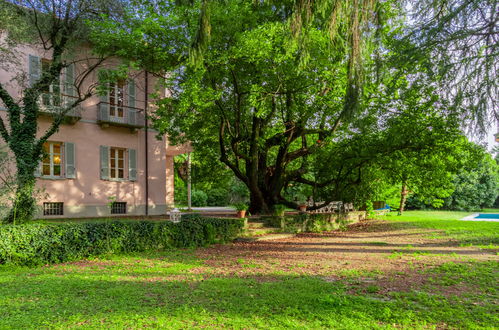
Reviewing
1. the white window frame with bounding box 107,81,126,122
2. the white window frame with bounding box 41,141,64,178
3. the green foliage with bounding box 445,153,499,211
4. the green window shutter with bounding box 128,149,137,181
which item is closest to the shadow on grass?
the white window frame with bounding box 41,141,64,178

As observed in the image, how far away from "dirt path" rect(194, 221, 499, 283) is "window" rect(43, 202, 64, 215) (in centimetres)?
772

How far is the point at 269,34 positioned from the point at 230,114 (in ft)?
14.2

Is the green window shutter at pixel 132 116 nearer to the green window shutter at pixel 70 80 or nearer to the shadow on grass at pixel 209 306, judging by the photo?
the green window shutter at pixel 70 80

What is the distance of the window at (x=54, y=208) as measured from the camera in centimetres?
1371

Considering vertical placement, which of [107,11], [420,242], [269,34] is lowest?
[420,242]

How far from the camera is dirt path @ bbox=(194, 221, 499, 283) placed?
6648mm

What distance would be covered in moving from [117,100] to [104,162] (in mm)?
2797

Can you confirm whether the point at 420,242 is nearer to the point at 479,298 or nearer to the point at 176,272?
the point at 479,298

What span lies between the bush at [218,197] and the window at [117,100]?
17.3 metres

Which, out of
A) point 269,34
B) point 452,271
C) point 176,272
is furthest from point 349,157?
point 176,272

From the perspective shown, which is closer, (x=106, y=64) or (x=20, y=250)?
(x=20, y=250)

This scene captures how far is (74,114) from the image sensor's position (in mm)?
14023

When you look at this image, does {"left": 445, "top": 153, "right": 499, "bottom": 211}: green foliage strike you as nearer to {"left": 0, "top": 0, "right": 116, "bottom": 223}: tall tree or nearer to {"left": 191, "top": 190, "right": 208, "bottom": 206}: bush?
{"left": 191, "top": 190, "right": 208, "bottom": 206}: bush

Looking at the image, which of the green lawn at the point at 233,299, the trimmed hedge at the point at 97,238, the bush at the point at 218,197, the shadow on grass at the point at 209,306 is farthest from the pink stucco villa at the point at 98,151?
the bush at the point at 218,197
